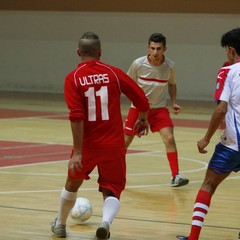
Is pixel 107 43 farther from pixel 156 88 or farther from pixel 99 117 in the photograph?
pixel 99 117

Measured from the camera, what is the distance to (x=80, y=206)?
23.9ft

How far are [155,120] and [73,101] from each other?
4.13 m

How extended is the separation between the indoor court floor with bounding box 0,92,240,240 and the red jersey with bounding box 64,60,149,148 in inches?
39.7

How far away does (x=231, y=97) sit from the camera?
6156 mm

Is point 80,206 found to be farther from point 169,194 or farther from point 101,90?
point 169,194

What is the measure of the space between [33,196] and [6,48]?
2003 cm

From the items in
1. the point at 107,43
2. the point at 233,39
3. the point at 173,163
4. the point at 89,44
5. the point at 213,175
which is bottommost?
the point at 107,43

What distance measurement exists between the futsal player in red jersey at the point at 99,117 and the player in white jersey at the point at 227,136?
70 centimetres

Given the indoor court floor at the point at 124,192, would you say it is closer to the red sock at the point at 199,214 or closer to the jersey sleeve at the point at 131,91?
the red sock at the point at 199,214

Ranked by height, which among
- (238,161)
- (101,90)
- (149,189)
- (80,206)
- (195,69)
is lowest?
(195,69)

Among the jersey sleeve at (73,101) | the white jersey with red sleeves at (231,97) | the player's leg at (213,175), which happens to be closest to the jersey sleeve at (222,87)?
the white jersey with red sleeves at (231,97)

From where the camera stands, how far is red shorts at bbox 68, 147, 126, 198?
20.9ft

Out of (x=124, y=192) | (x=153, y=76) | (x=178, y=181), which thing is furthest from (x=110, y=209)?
(x=153, y=76)

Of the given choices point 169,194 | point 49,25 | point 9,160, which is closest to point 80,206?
point 169,194
